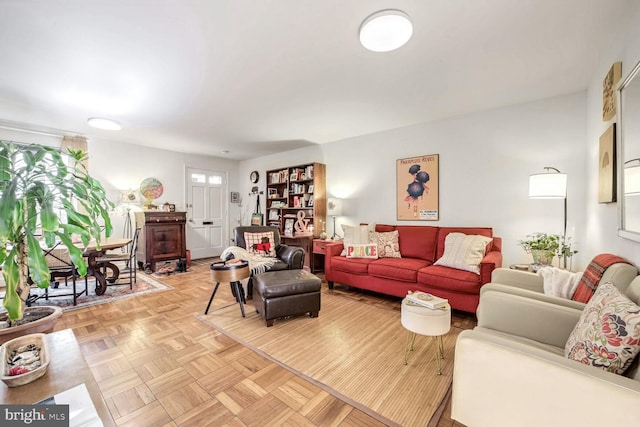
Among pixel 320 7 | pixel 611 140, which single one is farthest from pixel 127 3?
pixel 611 140

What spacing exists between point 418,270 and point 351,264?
862mm

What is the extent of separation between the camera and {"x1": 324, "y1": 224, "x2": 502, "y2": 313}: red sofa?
255cm

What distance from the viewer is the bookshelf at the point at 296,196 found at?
15.4ft

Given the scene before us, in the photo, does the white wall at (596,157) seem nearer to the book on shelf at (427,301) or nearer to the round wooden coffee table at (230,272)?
the book on shelf at (427,301)

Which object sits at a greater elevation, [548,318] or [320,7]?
[320,7]

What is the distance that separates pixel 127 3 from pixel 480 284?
348cm

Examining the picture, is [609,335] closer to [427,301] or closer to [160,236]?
[427,301]

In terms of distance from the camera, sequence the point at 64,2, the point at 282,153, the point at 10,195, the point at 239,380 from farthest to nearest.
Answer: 1. the point at 282,153
2. the point at 239,380
3. the point at 64,2
4. the point at 10,195

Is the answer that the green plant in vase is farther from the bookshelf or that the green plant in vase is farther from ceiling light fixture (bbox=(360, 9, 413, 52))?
the bookshelf

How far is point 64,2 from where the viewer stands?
156cm

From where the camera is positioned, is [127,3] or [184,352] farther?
[184,352]

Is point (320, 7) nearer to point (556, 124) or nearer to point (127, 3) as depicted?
point (127, 3)

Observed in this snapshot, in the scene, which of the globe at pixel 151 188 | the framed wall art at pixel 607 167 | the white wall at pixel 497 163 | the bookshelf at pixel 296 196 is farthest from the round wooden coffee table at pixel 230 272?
the globe at pixel 151 188

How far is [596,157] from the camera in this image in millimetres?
2273
